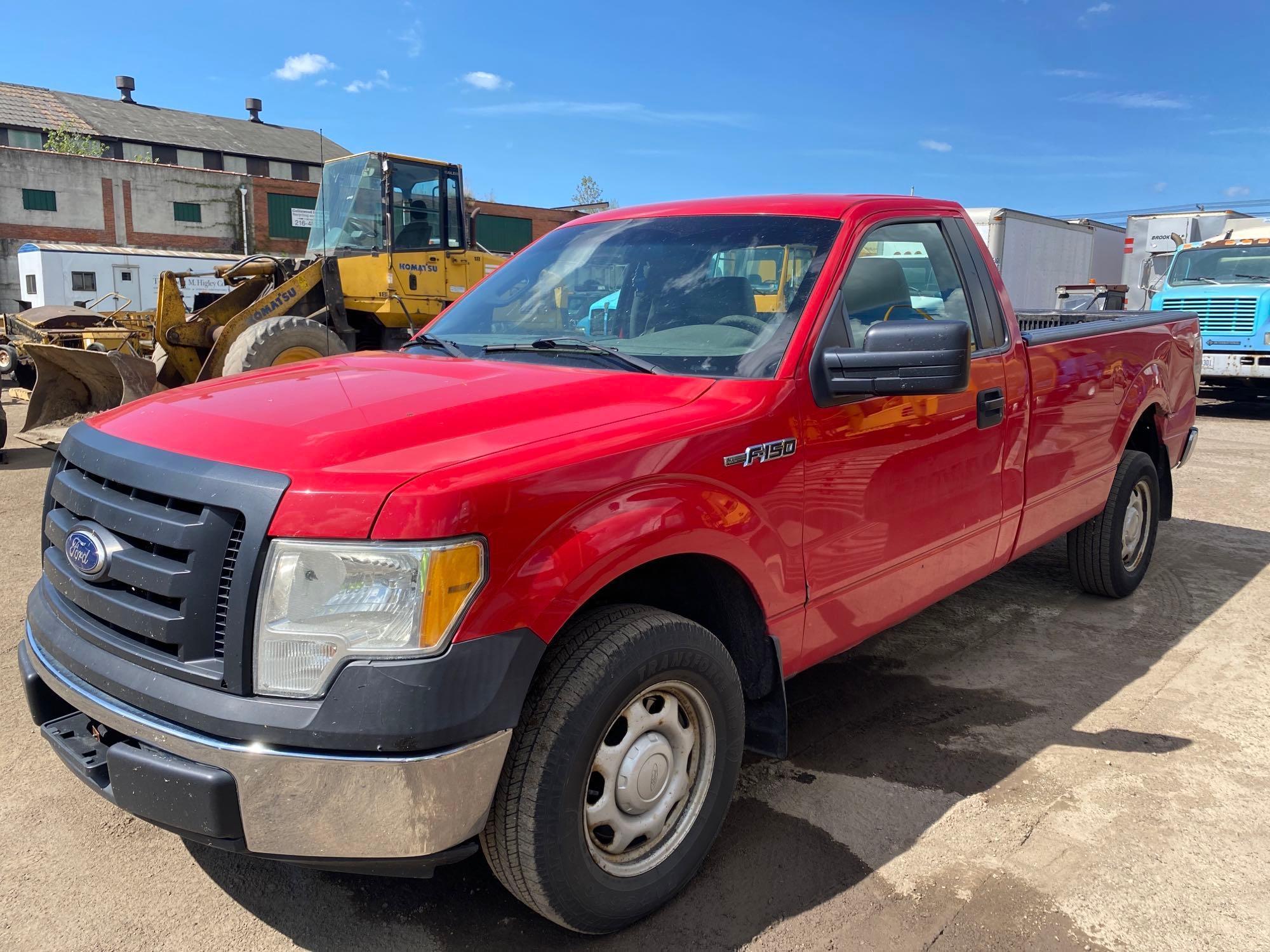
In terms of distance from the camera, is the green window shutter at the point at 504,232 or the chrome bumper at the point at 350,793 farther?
the green window shutter at the point at 504,232

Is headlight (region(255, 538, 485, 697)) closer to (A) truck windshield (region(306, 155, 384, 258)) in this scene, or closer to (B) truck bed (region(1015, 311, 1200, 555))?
(B) truck bed (region(1015, 311, 1200, 555))

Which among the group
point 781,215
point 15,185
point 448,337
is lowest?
point 448,337

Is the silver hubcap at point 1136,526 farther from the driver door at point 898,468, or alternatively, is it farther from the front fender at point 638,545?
the front fender at point 638,545

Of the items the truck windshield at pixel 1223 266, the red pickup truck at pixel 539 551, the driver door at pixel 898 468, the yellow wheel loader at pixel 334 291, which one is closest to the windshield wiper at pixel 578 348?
the red pickup truck at pixel 539 551

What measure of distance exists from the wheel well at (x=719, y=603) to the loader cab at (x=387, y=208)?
31.4ft

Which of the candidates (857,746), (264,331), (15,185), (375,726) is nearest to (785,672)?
(857,746)

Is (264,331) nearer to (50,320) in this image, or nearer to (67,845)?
(50,320)

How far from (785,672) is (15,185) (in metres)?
41.8

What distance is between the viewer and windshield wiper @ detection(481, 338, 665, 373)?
2916 mm

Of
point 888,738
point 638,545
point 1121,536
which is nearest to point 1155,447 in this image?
point 1121,536

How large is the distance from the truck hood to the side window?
0.73 m

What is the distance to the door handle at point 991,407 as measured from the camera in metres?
3.59

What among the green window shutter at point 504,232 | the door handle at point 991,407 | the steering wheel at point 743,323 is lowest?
the door handle at point 991,407

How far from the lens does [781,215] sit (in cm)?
335
